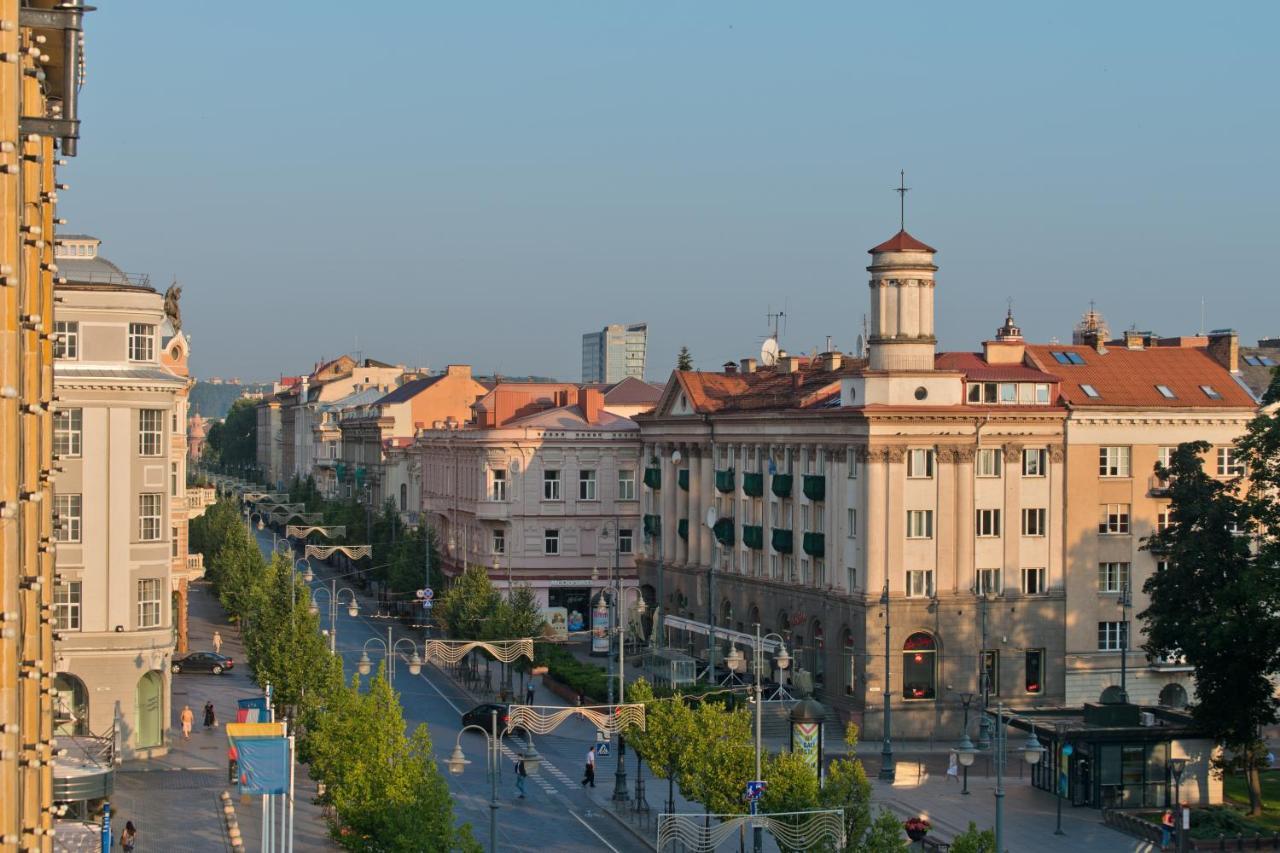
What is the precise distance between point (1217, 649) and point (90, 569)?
36.1 m

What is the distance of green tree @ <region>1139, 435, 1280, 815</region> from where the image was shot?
55750 mm

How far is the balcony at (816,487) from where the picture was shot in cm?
7619

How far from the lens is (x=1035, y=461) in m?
75.3

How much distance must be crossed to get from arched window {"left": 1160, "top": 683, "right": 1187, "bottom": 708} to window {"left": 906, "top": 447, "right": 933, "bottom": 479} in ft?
48.4

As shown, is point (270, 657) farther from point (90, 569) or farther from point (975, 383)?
point (975, 383)

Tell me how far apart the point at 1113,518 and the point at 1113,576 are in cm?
236

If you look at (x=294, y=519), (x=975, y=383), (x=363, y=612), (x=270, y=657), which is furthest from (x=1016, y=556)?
(x=294, y=519)

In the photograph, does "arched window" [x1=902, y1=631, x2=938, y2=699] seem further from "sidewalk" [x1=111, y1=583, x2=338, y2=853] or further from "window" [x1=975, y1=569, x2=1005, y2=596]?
"sidewalk" [x1=111, y1=583, x2=338, y2=853]

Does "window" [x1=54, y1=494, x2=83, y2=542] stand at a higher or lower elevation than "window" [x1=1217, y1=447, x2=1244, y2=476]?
lower

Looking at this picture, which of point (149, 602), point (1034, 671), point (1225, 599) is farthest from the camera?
point (1034, 671)

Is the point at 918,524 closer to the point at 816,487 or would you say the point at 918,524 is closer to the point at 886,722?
the point at 816,487

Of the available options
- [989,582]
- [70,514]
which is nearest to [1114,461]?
[989,582]

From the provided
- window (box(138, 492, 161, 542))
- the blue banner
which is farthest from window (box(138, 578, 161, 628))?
the blue banner

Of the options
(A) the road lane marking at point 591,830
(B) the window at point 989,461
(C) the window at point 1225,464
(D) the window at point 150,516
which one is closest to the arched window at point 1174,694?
(C) the window at point 1225,464
